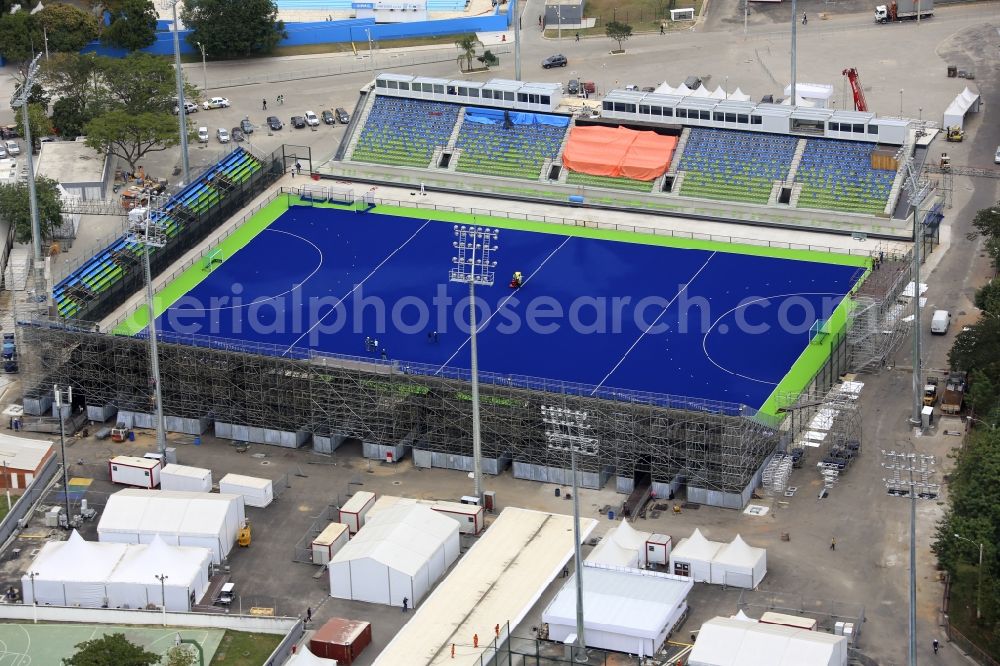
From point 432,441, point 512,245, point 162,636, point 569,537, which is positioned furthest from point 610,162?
point 162,636

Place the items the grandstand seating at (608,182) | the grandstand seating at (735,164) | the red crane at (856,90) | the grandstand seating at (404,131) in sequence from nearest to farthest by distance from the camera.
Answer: the grandstand seating at (735,164)
the grandstand seating at (608,182)
the grandstand seating at (404,131)
the red crane at (856,90)

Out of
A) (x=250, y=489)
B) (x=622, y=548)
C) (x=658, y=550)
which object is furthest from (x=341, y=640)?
(x=658, y=550)

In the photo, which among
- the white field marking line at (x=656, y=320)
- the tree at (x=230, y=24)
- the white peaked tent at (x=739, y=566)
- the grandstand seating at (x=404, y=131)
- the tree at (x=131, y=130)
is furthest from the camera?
the tree at (x=230, y=24)

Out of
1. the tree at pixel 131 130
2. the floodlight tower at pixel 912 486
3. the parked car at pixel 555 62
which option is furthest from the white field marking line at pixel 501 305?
the parked car at pixel 555 62

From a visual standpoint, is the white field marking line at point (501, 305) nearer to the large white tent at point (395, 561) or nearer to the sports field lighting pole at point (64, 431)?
the large white tent at point (395, 561)

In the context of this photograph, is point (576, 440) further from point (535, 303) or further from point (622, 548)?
point (535, 303)

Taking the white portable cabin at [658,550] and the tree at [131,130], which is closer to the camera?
the white portable cabin at [658,550]
